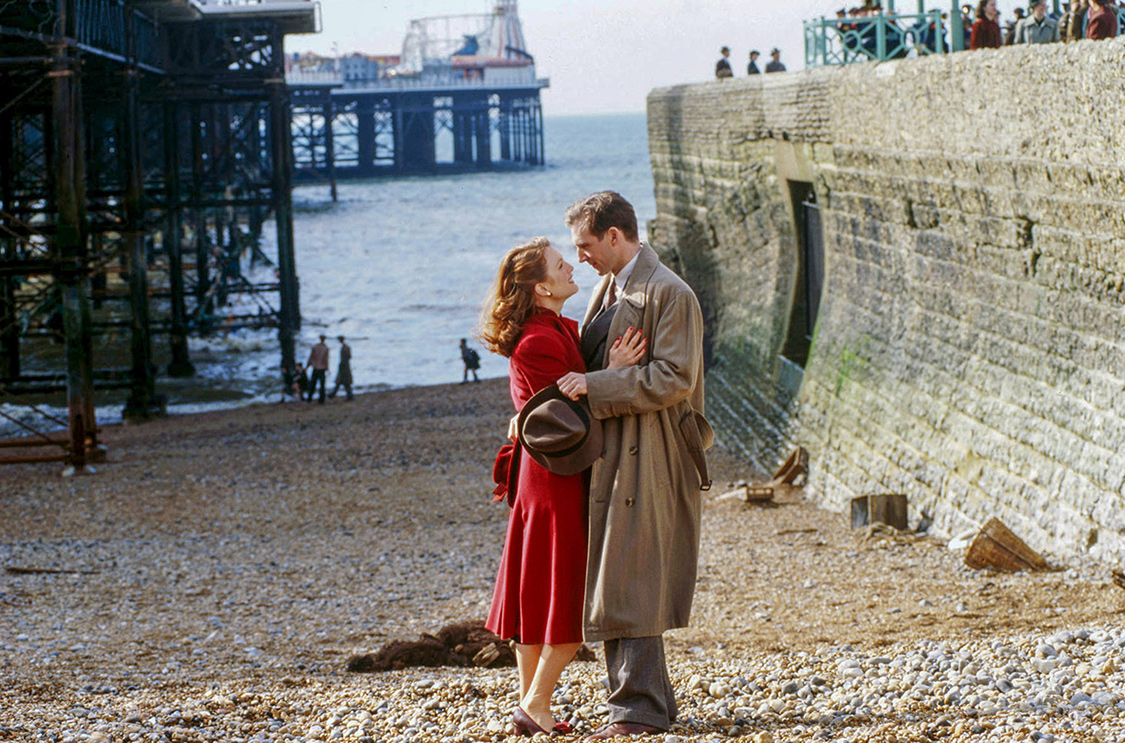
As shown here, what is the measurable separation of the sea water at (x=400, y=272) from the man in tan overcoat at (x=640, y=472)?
578 millimetres

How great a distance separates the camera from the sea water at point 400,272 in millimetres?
23547

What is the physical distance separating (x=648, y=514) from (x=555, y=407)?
44 cm

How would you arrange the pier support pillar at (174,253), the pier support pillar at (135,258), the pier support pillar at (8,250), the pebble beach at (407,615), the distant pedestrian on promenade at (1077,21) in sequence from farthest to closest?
the pier support pillar at (174,253) < the pier support pillar at (135,258) < the pier support pillar at (8,250) < the distant pedestrian on promenade at (1077,21) < the pebble beach at (407,615)

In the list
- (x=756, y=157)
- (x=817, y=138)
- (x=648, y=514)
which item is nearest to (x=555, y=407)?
(x=648, y=514)

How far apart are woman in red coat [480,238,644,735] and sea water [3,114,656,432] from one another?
1.10 ft

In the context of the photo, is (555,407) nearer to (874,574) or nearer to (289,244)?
(874,574)

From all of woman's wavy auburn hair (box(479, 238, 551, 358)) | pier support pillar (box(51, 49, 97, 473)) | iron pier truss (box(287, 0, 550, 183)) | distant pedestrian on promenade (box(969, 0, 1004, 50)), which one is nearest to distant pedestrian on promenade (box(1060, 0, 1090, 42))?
distant pedestrian on promenade (box(969, 0, 1004, 50))

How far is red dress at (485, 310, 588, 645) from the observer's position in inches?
157

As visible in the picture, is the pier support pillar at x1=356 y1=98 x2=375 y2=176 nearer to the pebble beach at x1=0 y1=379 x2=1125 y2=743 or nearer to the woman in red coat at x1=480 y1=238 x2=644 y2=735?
the pebble beach at x1=0 y1=379 x2=1125 y2=743

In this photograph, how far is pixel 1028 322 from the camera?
7688mm

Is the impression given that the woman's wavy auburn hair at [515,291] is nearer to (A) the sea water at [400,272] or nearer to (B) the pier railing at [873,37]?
(A) the sea water at [400,272]

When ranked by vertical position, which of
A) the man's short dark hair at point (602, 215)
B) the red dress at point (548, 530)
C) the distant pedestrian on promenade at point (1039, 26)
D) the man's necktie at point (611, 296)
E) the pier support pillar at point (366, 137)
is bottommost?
the red dress at point (548, 530)

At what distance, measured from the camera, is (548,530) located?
4.02 m

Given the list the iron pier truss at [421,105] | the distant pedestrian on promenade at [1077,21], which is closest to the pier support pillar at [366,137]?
the iron pier truss at [421,105]
